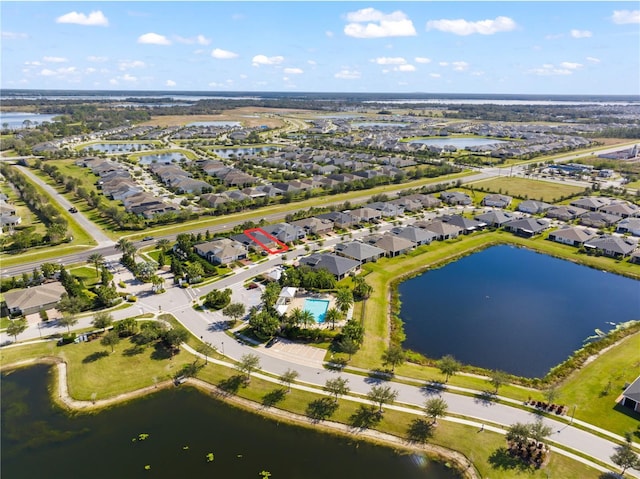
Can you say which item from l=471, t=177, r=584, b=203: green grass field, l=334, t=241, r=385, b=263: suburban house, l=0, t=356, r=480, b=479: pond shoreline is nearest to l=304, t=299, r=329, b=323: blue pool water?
l=334, t=241, r=385, b=263: suburban house

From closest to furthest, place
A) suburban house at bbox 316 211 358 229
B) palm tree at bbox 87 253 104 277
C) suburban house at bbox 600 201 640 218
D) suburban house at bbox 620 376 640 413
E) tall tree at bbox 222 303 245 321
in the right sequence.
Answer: suburban house at bbox 620 376 640 413
tall tree at bbox 222 303 245 321
palm tree at bbox 87 253 104 277
suburban house at bbox 316 211 358 229
suburban house at bbox 600 201 640 218

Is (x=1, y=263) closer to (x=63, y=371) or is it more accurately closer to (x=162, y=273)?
(x=162, y=273)

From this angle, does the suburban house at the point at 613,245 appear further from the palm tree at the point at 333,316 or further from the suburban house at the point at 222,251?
the suburban house at the point at 222,251

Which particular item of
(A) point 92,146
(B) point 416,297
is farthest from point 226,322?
(A) point 92,146

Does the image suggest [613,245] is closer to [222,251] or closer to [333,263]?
[333,263]

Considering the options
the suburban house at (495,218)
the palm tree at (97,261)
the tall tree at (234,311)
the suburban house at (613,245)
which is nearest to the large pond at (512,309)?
the suburban house at (613,245)

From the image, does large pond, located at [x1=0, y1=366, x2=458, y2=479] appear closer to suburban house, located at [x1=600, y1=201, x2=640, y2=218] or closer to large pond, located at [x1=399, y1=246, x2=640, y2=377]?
large pond, located at [x1=399, y1=246, x2=640, y2=377]

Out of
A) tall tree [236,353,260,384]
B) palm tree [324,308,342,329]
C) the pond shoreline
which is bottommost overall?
the pond shoreline
